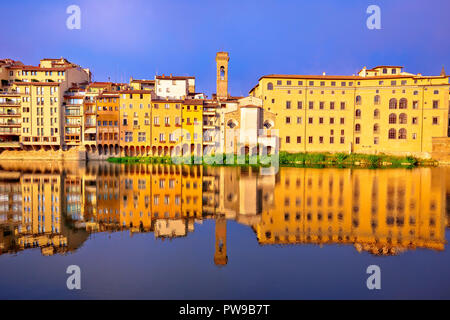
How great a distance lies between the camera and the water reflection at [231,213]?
34.3 ft

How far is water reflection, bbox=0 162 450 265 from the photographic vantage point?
10.4 meters

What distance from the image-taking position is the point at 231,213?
14398 mm

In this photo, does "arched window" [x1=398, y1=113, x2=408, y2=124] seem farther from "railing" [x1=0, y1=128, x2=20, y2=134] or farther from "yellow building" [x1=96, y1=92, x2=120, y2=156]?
"railing" [x1=0, y1=128, x2=20, y2=134]

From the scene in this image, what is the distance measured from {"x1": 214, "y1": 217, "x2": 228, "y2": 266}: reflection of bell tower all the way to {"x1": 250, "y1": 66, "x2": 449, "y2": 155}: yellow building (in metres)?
41.1

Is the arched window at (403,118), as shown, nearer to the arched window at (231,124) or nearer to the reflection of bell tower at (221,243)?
→ the arched window at (231,124)

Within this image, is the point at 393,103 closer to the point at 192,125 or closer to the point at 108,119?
the point at 192,125

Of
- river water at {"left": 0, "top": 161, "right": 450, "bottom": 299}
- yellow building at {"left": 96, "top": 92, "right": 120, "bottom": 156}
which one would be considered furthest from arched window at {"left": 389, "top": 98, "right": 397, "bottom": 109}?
yellow building at {"left": 96, "top": 92, "right": 120, "bottom": 156}

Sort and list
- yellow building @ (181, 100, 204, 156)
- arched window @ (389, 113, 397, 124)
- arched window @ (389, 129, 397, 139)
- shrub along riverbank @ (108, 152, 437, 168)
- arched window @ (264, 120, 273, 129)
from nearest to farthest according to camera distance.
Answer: shrub along riverbank @ (108, 152, 437, 168), arched window @ (389, 113, 397, 124), arched window @ (389, 129, 397, 139), arched window @ (264, 120, 273, 129), yellow building @ (181, 100, 204, 156)

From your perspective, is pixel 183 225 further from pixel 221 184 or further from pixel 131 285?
pixel 221 184

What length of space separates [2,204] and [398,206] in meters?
20.6

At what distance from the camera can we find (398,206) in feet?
50.9
